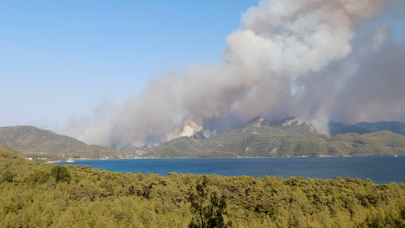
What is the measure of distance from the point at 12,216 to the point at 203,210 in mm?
29492

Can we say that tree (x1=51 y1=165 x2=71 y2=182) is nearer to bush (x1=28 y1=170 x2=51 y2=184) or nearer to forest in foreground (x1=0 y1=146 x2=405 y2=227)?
forest in foreground (x1=0 y1=146 x2=405 y2=227)

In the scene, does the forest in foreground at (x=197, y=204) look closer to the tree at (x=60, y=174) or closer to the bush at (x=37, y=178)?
the bush at (x=37, y=178)

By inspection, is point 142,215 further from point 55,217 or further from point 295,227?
point 295,227

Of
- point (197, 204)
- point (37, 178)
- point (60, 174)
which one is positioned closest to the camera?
point (197, 204)

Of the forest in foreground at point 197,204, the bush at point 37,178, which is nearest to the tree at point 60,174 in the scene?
the forest in foreground at point 197,204

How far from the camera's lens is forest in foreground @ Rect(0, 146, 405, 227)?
31.5 meters

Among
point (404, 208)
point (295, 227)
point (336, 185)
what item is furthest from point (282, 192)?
point (404, 208)

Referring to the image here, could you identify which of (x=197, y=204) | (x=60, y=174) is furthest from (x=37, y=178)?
(x=197, y=204)

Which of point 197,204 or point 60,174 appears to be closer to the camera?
point 197,204

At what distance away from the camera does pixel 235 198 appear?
191 ft

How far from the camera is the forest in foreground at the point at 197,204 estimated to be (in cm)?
3154

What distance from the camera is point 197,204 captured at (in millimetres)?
24484

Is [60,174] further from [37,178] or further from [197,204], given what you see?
[197,204]

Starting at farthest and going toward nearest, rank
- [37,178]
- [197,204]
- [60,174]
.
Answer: [60,174], [37,178], [197,204]
